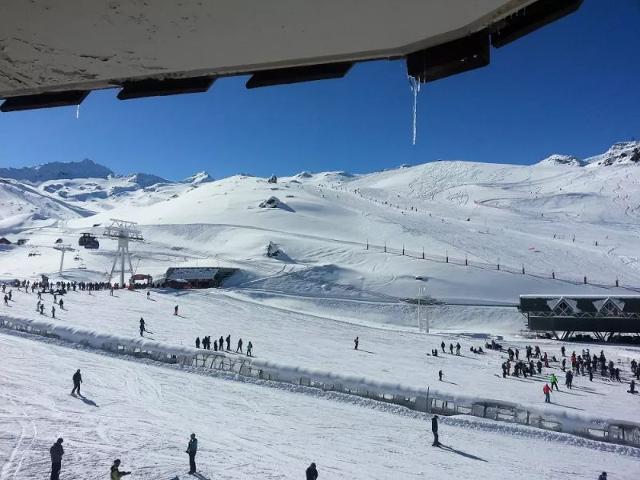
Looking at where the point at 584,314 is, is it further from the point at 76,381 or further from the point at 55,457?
the point at 55,457

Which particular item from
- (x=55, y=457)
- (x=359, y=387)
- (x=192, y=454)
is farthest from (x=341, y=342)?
(x=55, y=457)

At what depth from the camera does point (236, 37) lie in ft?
9.72

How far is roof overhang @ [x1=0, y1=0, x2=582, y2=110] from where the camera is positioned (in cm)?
265

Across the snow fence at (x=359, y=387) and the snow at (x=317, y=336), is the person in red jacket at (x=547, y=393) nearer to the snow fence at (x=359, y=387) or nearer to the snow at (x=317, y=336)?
the snow at (x=317, y=336)

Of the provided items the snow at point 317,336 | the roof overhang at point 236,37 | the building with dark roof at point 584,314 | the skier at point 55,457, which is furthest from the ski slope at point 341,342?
the roof overhang at point 236,37

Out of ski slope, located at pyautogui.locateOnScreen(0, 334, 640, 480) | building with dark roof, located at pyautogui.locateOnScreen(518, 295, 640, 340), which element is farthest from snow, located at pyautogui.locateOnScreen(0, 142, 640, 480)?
building with dark roof, located at pyautogui.locateOnScreen(518, 295, 640, 340)

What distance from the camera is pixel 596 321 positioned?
1505 inches

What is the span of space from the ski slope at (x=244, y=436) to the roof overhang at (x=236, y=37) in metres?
8.94

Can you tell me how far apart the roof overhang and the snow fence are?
15739mm

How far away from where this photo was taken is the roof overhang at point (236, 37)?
8.71 ft

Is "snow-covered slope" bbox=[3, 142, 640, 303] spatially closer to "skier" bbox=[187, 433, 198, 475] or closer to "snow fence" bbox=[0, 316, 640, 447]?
"snow fence" bbox=[0, 316, 640, 447]

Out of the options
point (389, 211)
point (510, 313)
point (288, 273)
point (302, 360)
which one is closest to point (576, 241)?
point (389, 211)

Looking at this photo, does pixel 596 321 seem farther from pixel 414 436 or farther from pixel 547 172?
pixel 547 172

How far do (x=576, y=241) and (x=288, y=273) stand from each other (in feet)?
177
